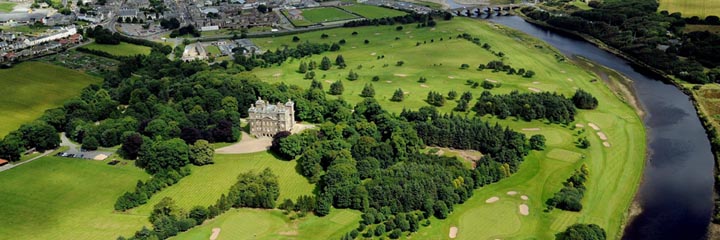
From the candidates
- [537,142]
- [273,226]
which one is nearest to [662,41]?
[537,142]

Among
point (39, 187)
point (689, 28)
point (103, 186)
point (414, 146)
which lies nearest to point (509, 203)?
point (414, 146)

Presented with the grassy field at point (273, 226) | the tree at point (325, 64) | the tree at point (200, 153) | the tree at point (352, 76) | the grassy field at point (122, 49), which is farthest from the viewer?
the grassy field at point (122, 49)

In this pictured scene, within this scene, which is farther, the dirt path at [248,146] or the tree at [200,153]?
the dirt path at [248,146]

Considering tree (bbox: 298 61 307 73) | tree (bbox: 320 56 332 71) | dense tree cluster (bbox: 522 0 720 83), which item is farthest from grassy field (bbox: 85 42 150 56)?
dense tree cluster (bbox: 522 0 720 83)

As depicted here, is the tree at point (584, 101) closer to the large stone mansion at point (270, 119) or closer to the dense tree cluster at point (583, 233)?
the dense tree cluster at point (583, 233)

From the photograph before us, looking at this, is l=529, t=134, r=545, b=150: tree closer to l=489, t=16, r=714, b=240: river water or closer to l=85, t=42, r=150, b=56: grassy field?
l=489, t=16, r=714, b=240: river water

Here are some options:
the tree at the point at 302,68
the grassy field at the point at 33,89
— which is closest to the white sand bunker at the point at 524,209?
the tree at the point at 302,68

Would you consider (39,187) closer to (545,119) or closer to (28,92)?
(28,92)
